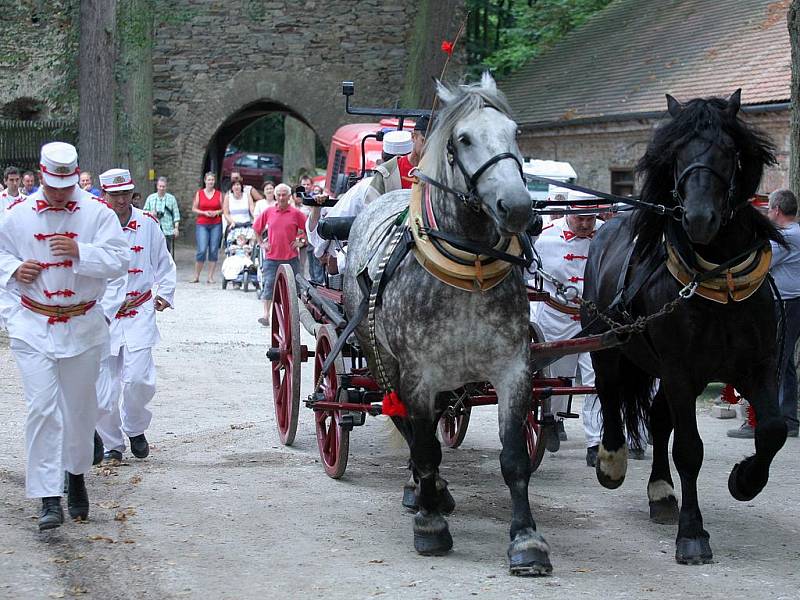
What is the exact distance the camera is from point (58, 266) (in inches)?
266

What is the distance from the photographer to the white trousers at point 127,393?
850cm

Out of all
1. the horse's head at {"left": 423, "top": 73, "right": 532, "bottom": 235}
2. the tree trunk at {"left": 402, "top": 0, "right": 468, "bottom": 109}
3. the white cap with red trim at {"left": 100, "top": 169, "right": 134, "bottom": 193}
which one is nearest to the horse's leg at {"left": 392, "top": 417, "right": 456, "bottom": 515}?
the horse's head at {"left": 423, "top": 73, "right": 532, "bottom": 235}

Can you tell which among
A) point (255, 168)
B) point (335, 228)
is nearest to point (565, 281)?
point (335, 228)

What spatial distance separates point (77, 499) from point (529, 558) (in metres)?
2.59

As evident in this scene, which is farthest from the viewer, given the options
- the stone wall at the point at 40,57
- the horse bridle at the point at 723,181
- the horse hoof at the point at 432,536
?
the stone wall at the point at 40,57

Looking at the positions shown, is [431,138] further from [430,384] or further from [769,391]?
[769,391]

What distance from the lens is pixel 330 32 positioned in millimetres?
29266

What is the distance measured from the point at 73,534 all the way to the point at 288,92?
23.5m

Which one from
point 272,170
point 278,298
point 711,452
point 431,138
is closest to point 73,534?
point 431,138

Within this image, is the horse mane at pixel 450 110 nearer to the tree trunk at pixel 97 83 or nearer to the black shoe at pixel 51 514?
the black shoe at pixel 51 514

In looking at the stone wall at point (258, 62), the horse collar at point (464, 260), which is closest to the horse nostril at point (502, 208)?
the horse collar at point (464, 260)

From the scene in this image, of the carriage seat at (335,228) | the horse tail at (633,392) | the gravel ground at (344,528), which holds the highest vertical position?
the carriage seat at (335,228)

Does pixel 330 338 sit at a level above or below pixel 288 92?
below

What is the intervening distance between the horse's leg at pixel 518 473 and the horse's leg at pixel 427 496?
1.49 ft
